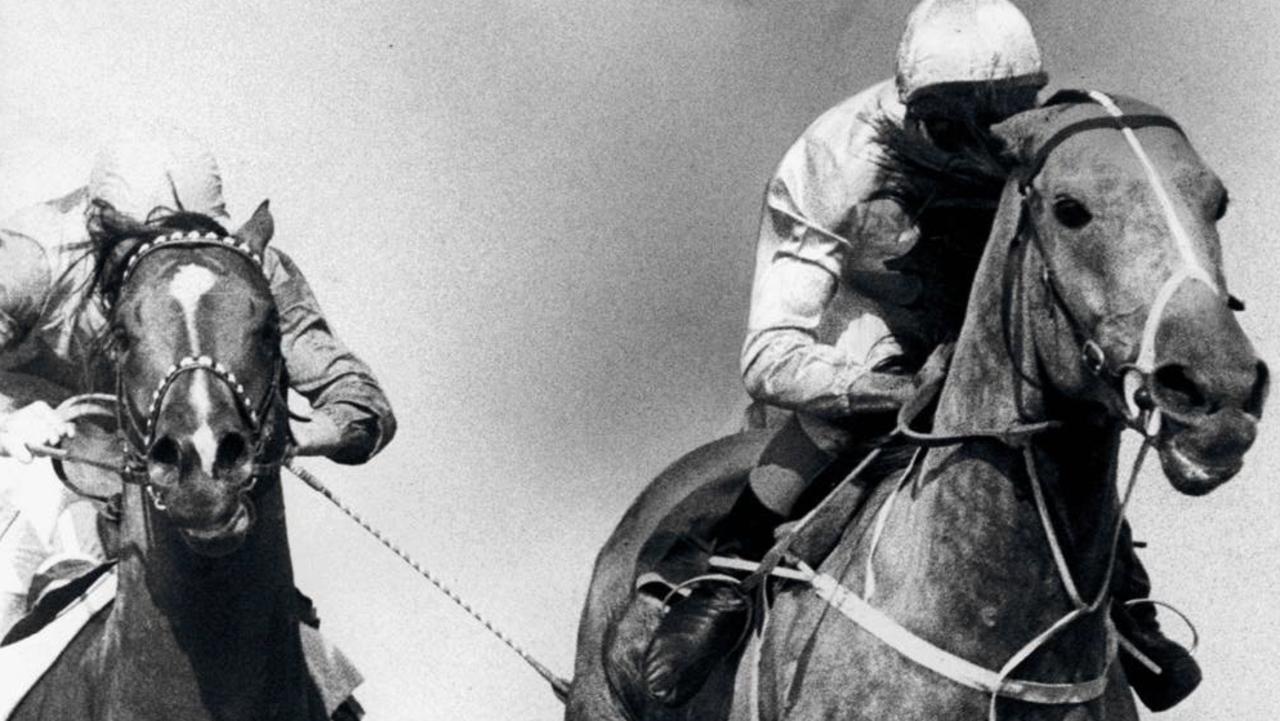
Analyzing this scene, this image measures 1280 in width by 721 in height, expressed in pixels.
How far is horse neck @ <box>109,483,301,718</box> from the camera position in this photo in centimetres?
595

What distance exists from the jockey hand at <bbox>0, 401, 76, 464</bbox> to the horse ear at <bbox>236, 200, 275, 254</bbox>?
0.51 m

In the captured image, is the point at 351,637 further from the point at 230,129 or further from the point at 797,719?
the point at 797,719

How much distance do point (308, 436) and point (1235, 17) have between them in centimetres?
490

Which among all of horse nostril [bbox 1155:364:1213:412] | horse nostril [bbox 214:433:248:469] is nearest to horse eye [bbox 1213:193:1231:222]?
horse nostril [bbox 1155:364:1213:412]

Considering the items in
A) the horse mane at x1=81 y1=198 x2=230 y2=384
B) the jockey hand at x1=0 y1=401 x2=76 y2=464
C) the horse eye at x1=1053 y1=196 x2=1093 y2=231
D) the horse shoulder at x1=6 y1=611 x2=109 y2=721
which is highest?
the horse mane at x1=81 y1=198 x2=230 y2=384

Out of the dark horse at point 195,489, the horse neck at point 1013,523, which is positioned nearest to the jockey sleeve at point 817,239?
the horse neck at point 1013,523

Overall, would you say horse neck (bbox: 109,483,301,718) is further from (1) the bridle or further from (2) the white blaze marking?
(2) the white blaze marking

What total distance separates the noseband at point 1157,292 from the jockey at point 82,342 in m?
1.42

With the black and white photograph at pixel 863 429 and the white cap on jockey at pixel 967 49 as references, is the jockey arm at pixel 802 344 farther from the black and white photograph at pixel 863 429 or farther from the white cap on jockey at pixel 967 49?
the white cap on jockey at pixel 967 49

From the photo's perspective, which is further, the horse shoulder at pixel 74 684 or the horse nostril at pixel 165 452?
the horse shoulder at pixel 74 684

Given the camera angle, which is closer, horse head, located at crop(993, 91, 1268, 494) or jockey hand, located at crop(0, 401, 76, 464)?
horse head, located at crop(993, 91, 1268, 494)

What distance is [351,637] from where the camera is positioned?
39.0 ft

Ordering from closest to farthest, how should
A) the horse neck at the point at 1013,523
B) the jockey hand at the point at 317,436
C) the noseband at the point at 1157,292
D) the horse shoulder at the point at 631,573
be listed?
the noseband at the point at 1157,292, the horse neck at the point at 1013,523, the jockey hand at the point at 317,436, the horse shoulder at the point at 631,573

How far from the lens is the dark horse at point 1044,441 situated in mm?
5305
